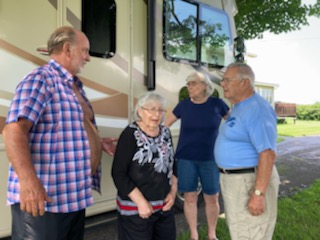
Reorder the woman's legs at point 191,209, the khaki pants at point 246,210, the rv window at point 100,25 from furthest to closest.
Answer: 1. the woman's legs at point 191,209
2. the rv window at point 100,25
3. the khaki pants at point 246,210

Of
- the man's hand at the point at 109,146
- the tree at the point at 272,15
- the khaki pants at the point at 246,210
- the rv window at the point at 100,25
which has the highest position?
the tree at the point at 272,15

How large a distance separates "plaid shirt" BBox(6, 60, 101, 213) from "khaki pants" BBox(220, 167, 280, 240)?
3.49 feet

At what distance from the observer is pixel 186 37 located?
3998 millimetres

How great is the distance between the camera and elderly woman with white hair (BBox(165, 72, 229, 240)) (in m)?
3.13

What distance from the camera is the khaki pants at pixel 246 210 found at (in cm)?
230

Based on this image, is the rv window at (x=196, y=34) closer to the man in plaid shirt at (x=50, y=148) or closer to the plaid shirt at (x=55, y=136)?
the man in plaid shirt at (x=50, y=148)

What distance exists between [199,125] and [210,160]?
35 centimetres

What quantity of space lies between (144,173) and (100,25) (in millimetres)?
1642

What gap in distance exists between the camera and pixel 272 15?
8.09 meters

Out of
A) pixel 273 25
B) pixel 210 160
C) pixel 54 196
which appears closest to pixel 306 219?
pixel 210 160

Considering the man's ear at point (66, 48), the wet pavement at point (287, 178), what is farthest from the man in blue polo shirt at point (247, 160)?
the wet pavement at point (287, 178)

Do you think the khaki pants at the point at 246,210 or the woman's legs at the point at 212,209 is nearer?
the khaki pants at the point at 246,210

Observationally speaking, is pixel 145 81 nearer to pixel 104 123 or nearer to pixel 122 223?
pixel 104 123

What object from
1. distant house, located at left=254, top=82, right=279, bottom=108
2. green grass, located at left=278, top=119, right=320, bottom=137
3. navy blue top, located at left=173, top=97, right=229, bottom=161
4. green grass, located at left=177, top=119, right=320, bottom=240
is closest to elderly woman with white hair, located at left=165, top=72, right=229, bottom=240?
navy blue top, located at left=173, top=97, right=229, bottom=161
